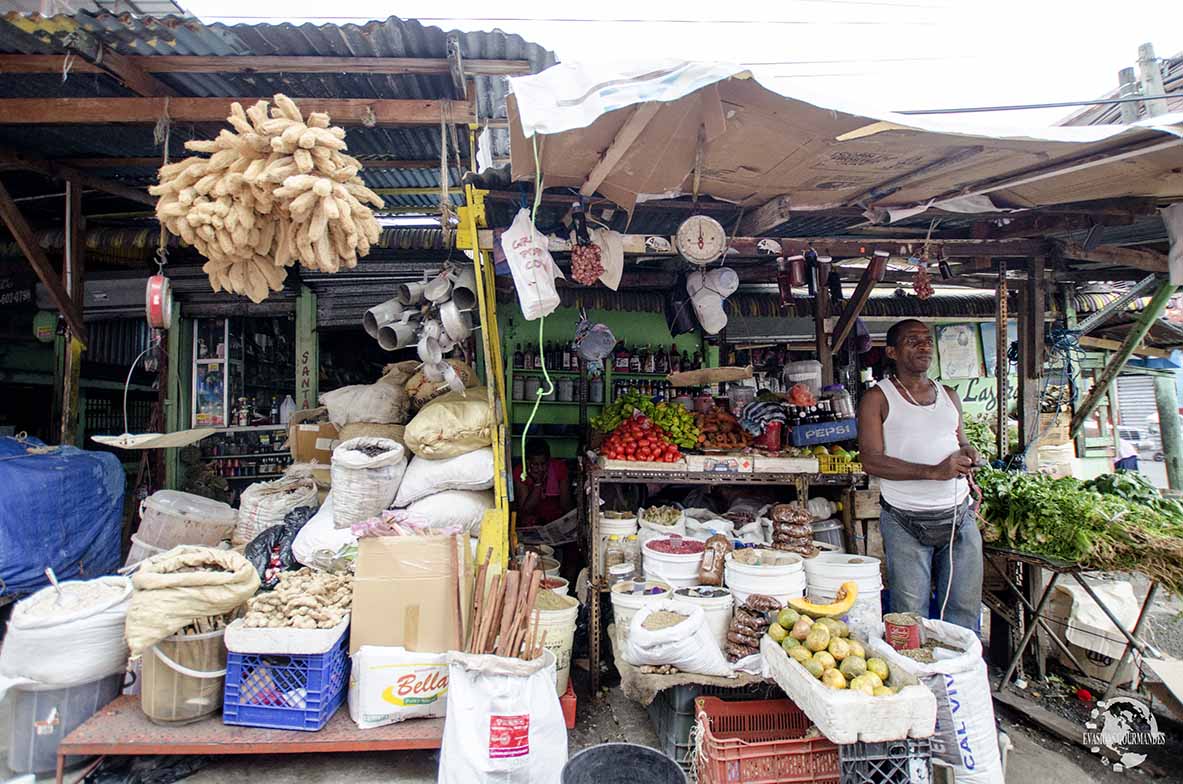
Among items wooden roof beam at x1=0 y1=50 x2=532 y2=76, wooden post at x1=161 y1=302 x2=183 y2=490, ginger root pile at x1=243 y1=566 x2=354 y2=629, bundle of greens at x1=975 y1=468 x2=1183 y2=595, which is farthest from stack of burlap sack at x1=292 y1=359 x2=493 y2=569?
bundle of greens at x1=975 y1=468 x2=1183 y2=595

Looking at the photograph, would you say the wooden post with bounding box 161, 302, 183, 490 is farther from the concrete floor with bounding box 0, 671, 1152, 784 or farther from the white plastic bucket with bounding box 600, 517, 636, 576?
the white plastic bucket with bounding box 600, 517, 636, 576

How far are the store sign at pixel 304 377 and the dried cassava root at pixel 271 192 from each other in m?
3.97

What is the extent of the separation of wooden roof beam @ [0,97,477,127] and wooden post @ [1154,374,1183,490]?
11.2 meters

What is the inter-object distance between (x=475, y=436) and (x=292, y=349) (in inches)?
169

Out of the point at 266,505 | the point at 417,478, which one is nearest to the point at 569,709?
the point at 417,478

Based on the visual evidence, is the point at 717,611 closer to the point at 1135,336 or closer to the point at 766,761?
the point at 766,761

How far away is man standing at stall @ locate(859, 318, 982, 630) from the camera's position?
3.74 meters

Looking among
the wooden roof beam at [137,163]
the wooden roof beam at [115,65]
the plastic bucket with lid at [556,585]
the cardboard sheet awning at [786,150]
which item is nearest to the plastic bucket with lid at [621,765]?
the plastic bucket with lid at [556,585]

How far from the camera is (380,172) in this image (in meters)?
5.09

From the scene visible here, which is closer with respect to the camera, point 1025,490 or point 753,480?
point 1025,490

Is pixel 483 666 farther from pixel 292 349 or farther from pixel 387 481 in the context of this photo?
pixel 292 349

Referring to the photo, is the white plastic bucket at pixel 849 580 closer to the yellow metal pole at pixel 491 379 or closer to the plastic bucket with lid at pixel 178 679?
the yellow metal pole at pixel 491 379

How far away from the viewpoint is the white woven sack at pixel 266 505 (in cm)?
458

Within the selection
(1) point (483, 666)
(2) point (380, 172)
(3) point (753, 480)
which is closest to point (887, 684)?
(1) point (483, 666)
